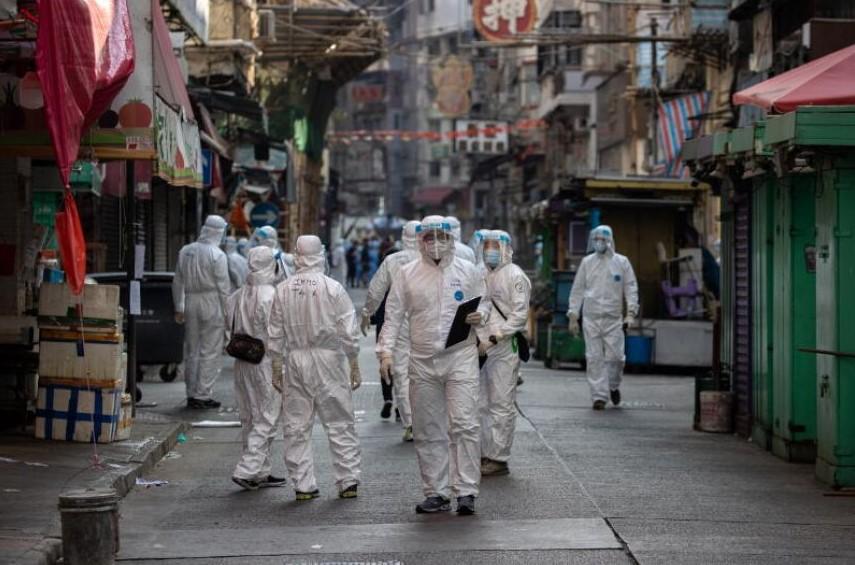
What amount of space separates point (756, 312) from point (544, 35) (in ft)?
59.6

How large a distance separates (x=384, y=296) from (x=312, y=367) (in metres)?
4.12

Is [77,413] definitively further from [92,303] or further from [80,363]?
[92,303]

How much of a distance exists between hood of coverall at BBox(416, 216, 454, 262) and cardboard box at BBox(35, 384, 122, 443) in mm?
3786

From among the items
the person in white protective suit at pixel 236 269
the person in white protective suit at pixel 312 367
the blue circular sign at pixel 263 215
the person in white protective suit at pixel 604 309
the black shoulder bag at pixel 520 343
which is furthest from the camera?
the blue circular sign at pixel 263 215

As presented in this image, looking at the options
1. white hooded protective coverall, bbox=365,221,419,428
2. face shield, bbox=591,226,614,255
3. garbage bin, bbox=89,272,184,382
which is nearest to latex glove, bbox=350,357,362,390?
white hooded protective coverall, bbox=365,221,419,428

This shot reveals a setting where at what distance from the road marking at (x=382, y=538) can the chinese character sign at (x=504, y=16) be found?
1220 inches

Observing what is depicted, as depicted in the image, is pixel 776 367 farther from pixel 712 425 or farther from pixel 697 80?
pixel 697 80

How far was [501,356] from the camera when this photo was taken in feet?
42.8

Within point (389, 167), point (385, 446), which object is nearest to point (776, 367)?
point (385, 446)

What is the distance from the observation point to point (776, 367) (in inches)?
563

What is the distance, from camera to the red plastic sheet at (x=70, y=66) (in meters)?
10.7

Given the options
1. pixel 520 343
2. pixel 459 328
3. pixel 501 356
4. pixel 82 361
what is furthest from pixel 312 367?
pixel 82 361

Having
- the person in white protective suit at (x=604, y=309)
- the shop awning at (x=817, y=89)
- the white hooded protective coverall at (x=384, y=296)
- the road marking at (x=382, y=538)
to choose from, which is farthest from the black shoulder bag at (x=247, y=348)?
the person in white protective suit at (x=604, y=309)

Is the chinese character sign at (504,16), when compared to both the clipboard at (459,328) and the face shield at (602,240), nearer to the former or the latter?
the face shield at (602,240)
